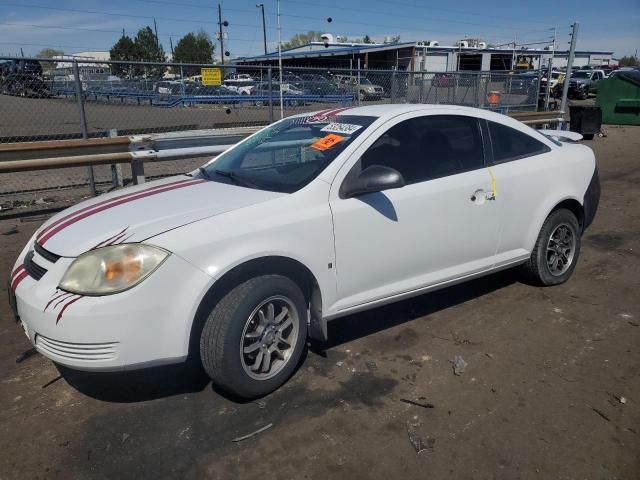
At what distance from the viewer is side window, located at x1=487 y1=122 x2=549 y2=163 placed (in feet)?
13.6

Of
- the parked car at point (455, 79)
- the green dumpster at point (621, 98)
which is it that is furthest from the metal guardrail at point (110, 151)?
the green dumpster at point (621, 98)

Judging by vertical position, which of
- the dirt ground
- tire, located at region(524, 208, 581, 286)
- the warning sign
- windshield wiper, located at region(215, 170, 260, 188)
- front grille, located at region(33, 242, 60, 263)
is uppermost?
the warning sign

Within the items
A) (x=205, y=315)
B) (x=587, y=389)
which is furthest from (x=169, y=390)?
(x=587, y=389)

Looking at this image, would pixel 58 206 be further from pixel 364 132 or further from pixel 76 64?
pixel 364 132

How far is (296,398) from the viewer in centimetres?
311

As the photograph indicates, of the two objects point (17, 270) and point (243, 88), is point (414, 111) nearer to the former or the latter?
point (17, 270)

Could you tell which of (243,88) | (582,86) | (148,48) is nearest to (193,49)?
(148,48)

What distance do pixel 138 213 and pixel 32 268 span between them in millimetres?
656

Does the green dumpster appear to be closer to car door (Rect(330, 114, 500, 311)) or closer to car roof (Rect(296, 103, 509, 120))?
car roof (Rect(296, 103, 509, 120))

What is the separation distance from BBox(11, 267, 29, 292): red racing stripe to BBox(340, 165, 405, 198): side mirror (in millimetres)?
1887

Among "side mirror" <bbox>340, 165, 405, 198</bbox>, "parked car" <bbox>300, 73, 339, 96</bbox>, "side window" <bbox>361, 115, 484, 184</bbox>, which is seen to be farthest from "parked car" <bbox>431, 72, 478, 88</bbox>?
"side mirror" <bbox>340, 165, 405, 198</bbox>

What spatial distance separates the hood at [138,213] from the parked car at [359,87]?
9292 millimetres

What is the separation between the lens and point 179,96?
1194 cm

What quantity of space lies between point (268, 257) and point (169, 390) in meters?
1.06
